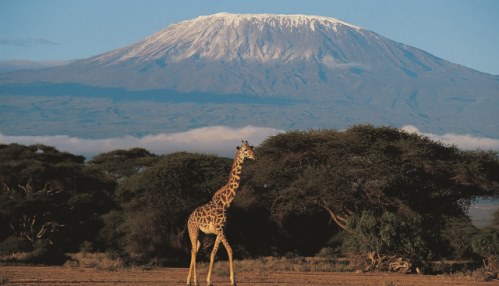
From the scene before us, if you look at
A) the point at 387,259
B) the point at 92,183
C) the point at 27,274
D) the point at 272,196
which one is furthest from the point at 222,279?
the point at 92,183

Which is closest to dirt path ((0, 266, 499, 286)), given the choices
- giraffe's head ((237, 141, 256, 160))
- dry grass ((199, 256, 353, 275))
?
dry grass ((199, 256, 353, 275))

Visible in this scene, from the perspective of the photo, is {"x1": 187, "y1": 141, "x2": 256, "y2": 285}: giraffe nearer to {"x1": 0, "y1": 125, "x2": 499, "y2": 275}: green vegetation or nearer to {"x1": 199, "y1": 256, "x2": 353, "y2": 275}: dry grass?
{"x1": 199, "y1": 256, "x2": 353, "y2": 275}: dry grass

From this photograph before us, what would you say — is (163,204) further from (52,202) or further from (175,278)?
(175,278)

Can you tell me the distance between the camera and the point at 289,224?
42156 millimetres

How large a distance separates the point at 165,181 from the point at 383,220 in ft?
36.0

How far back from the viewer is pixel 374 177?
35.6 m

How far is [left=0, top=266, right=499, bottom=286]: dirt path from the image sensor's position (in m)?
25.6

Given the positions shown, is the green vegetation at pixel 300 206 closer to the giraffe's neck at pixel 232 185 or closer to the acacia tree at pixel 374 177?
the acacia tree at pixel 374 177

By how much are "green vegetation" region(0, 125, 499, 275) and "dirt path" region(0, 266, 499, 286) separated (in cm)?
222

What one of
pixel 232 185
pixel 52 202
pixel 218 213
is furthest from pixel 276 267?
pixel 52 202

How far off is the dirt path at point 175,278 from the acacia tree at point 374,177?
132 inches

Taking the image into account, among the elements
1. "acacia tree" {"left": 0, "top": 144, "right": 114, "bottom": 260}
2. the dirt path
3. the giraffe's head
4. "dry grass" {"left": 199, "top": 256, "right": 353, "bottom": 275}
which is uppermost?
the giraffe's head

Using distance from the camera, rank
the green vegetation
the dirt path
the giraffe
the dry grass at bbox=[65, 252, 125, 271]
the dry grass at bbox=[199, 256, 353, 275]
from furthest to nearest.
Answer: the green vegetation → the dry grass at bbox=[199, 256, 353, 275] → the dry grass at bbox=[65, 252, 125, 271] → the dirt path → the giraffe

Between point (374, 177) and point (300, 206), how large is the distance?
3.02 metres
